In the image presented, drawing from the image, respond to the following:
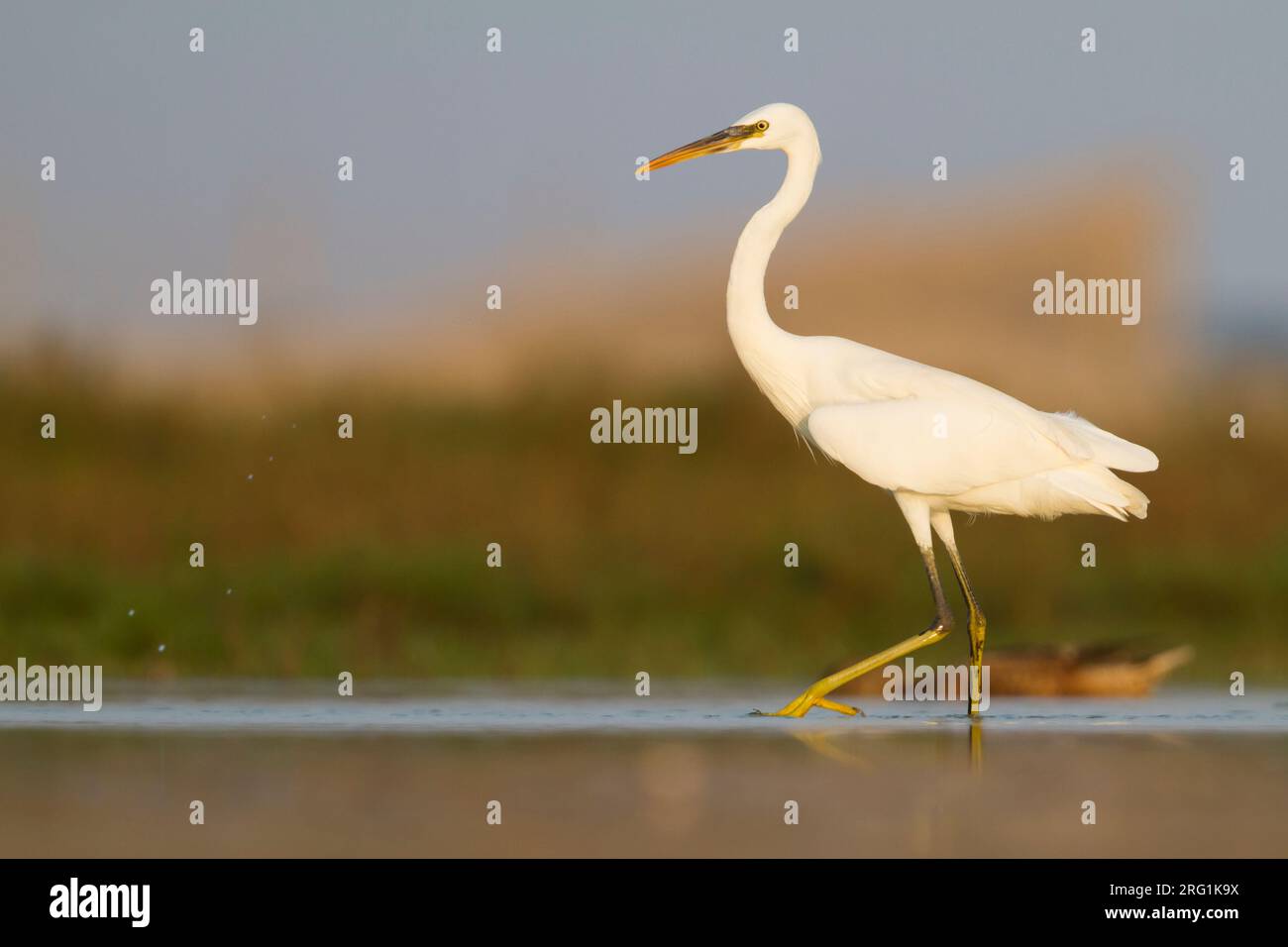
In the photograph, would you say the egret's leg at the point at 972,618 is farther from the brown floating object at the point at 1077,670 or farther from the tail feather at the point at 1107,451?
the tail feather at the point at 1107,451

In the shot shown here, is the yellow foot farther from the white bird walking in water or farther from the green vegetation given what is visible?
the green vegetation

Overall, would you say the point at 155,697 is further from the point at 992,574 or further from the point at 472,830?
the point at 992,574

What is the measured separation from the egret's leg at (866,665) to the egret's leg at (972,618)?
0.39 feet

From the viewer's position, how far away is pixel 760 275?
11.4 metres

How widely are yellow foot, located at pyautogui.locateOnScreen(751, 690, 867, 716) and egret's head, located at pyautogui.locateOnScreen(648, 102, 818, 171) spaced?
3084 millimetres

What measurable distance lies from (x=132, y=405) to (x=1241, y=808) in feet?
45.6

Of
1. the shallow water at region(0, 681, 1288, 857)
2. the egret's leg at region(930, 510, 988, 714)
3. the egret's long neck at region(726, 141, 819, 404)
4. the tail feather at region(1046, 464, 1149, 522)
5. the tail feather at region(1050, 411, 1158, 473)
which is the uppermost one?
the egret's long neck at region(726, 141, 819, 404)

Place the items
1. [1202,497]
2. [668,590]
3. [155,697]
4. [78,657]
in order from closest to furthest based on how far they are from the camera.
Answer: [155,697] → [78,657] → [668,590] → [1202,497]

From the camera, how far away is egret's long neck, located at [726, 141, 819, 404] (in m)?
11.2

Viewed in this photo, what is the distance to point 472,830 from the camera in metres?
6.73

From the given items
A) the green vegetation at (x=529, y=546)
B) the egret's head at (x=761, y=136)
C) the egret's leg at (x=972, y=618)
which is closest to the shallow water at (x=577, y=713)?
the egret's leg at (x=972, y=618)

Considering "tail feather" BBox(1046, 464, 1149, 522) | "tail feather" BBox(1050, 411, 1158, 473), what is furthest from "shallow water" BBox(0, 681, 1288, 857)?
"tail feather" BBox(1050, 411, 1158, 473)

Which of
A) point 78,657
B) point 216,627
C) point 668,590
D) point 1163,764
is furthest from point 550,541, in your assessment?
point 1163,764

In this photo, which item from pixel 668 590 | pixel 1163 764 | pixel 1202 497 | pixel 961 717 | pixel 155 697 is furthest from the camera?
pixel 1202 497
